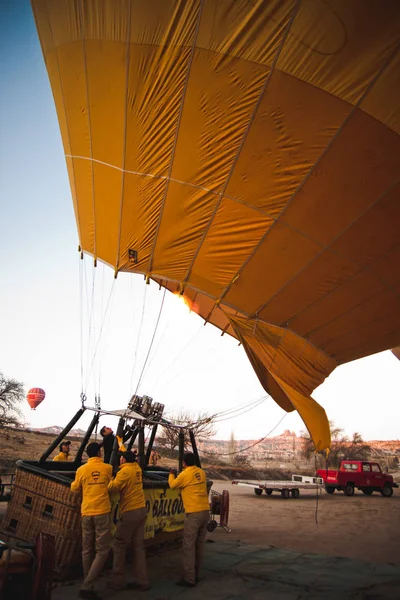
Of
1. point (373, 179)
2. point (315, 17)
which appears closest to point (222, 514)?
point (373, 179)

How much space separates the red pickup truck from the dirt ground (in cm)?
478

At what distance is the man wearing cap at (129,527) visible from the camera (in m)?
4.97

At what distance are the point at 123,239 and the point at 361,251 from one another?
4872mm

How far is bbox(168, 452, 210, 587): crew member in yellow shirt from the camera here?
5.25 metres

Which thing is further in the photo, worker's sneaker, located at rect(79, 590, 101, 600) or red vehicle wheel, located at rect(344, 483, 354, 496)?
red vehicle wheel, located at rect(344, 483, 354, 496)

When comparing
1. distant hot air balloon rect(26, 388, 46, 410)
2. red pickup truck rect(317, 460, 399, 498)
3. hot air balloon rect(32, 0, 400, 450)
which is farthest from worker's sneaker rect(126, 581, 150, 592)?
distant hot air balloon rect(26, 388, 46, 410)

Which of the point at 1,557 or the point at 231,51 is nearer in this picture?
the point at 1,557

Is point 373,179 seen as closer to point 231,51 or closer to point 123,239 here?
point 231,51

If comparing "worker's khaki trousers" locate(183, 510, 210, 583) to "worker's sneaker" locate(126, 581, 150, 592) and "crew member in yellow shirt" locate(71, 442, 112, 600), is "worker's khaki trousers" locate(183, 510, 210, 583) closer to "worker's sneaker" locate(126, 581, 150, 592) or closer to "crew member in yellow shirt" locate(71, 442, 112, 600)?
"worker's sneaker" locate(126, 581, 150, 592)

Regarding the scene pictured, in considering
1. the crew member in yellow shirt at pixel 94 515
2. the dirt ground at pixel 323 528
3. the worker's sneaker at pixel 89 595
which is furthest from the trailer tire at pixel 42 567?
the dirt ground at pixel 323 528

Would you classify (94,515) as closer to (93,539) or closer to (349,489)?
(93,539)

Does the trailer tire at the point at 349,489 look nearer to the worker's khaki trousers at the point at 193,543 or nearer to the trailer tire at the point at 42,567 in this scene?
the worker's khaki trousers at the point at 193,543

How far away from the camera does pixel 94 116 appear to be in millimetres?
7484

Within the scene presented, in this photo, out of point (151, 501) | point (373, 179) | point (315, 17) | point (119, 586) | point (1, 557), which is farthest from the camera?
point (373, 179)
